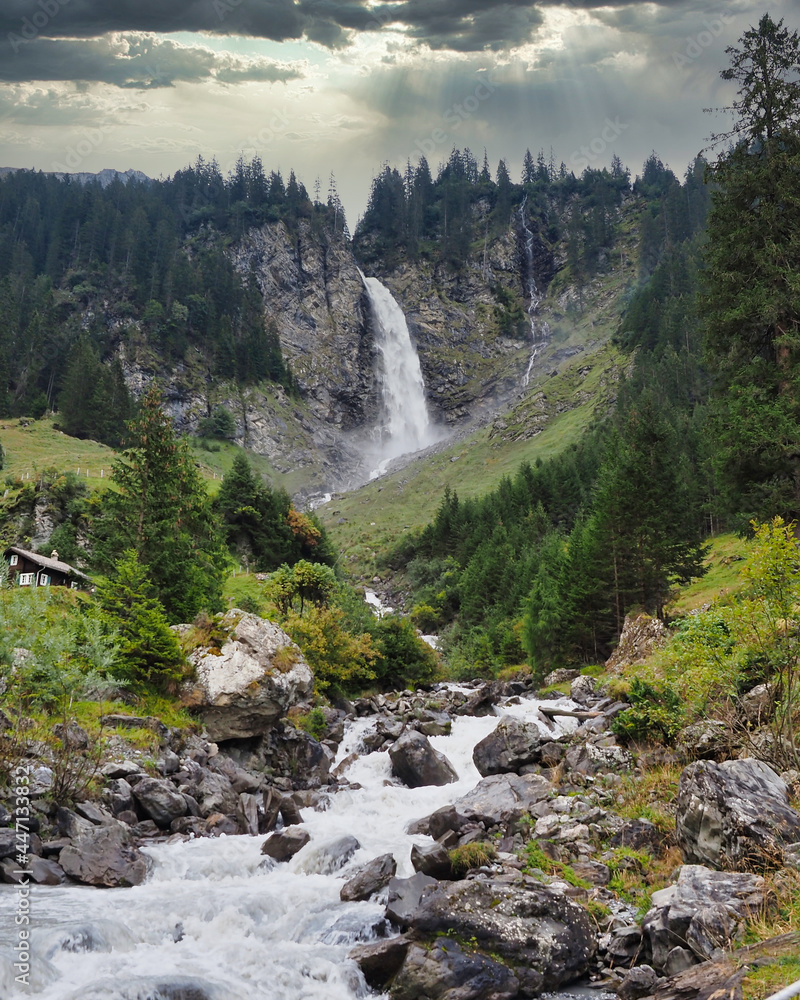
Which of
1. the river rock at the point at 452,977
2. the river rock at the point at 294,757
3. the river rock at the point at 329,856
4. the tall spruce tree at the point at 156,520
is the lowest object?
the river rock at the point at 294,757

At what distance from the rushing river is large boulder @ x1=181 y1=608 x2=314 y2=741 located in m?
7.24

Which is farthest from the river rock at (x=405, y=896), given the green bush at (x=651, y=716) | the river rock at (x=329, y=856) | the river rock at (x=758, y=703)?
the green bush at (x=651, y=716)

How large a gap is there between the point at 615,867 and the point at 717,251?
29.1 meters

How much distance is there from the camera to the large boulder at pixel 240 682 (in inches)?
1017

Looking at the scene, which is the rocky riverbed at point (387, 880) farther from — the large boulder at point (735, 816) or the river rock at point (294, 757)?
the river rock at point (294, 757)

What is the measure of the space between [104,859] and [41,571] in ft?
126

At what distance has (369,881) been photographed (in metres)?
15.5

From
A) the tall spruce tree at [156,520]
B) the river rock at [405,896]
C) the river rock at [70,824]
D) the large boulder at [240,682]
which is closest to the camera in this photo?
the river rock at [405,896]

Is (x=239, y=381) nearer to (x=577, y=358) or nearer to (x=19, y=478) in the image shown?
(x=577, y=358)

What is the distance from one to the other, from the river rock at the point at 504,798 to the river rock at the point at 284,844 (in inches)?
191

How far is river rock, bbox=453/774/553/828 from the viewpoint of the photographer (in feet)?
60.8

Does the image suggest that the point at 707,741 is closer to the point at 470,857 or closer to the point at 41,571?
the point at 470,857

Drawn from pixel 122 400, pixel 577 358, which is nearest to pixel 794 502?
pixel 122 400

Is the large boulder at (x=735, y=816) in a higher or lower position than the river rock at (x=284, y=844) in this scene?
higher
